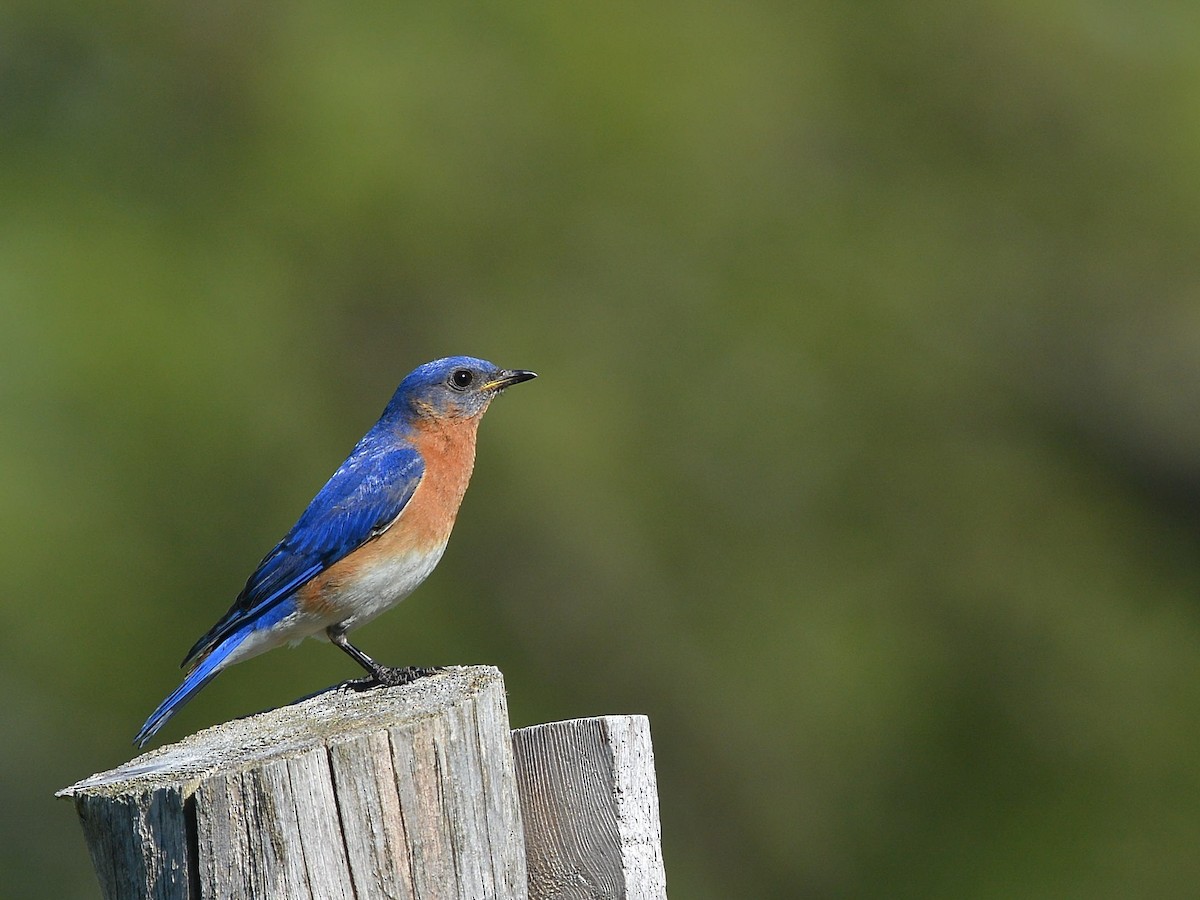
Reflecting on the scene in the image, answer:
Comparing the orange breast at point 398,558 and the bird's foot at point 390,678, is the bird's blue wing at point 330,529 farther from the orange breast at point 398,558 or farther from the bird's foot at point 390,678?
the bird's foot at point 390,678

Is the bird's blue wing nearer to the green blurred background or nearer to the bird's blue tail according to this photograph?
the bird's blue tail

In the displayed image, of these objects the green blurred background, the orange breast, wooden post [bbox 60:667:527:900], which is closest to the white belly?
the orange breast

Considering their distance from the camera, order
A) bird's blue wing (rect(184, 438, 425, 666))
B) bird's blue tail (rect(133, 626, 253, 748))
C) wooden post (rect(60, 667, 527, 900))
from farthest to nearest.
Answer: bird's blue wing (rect(184, 438, 425, 666))
bird's blue tail (rect(133, 626, 253, 748))
wooden post (rect(60, 667, 527, 900))

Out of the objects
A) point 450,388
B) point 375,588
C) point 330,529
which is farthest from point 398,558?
point 450,388

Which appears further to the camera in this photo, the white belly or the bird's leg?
the white belly

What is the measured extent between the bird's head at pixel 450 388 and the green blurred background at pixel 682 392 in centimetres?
273

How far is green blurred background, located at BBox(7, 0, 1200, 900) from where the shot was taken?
879cm

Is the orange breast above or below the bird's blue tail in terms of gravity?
above

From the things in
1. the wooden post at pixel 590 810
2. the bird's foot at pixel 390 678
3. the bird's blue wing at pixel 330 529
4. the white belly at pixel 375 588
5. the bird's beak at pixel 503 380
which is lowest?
the wooden post at pixel 590 810

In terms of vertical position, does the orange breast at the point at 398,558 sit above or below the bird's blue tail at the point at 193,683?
above

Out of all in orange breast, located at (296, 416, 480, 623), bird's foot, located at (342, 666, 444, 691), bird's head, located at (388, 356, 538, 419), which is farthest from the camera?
bird's head, located at (388, 356, 538, 419)

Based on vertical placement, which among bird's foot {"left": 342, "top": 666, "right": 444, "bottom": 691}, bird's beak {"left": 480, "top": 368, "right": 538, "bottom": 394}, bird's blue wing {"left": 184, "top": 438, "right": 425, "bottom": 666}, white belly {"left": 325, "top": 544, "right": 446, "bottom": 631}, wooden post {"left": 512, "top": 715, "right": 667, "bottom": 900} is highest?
bird's beak {"left": 480, "top": 368, "right": 538, "bottom": 394}

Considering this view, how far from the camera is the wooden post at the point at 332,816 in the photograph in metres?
2.99

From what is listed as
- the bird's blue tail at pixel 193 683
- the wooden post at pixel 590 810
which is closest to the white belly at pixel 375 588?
the bird's blue tail at pixel 193 683
